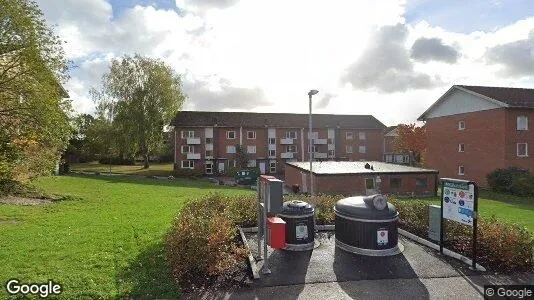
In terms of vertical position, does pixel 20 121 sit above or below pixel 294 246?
above

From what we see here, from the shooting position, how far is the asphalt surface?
7570mm

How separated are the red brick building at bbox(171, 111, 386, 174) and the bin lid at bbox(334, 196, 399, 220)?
4340 centimetres

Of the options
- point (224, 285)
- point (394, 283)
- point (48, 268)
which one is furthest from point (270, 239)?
point (48, 268)

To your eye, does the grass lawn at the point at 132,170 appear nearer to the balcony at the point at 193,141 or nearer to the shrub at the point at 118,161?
the shrub at the point at 118,161

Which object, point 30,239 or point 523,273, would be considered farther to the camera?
point 30,239

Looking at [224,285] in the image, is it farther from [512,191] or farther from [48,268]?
[512,191]

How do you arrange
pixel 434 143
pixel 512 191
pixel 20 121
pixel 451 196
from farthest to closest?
1. pixel 434 143
2. pixel 512 191
3. pixel 20 121
4. pixel 451 196

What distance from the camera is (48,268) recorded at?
322 inches

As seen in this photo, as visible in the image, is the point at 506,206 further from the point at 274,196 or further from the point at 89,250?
the point at 89,250

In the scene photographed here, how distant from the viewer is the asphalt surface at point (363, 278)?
7.57 m

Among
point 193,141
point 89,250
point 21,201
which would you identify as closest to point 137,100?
point 193,141

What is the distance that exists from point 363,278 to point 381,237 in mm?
1938

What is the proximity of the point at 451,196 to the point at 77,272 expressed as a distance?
975 centimetres

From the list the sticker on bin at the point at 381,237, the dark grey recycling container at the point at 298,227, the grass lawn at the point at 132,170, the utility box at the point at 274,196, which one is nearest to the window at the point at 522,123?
the sticker on bin at the point at 381,237
